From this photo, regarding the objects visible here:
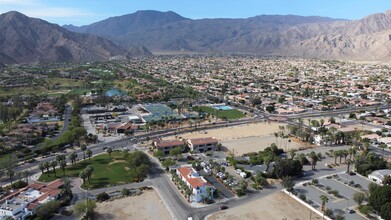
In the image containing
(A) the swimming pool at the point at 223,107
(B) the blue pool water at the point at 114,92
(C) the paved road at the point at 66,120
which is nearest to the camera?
(C) the paved road at the point at 66,120

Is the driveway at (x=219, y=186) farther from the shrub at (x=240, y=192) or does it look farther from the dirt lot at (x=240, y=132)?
the dirt lot at (x=240, y=132)

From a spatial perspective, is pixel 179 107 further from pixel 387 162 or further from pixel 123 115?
pixel 387 162

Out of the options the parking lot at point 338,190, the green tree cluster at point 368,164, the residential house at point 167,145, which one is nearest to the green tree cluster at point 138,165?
the residential house at point 167,145

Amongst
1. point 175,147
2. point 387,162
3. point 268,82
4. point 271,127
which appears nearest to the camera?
point 387,162

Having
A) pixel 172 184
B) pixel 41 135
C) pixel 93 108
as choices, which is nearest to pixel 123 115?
pixel 93 108

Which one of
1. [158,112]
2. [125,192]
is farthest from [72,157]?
[158,112]

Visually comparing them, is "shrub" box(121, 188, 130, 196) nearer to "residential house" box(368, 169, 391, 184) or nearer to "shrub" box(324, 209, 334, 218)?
"shrub" box(324, 209, 334, 218)
